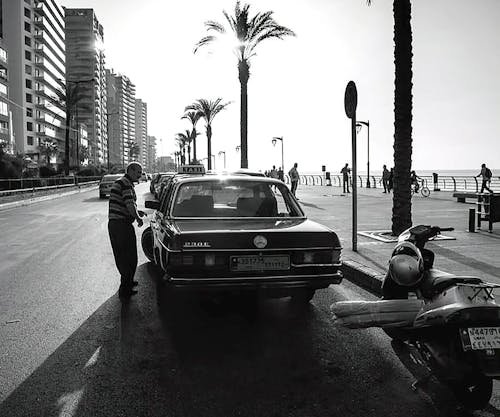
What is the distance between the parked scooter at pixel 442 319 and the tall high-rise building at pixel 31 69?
9144 cm

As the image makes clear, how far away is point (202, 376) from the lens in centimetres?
375

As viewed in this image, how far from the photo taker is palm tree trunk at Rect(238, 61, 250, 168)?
26.0 m

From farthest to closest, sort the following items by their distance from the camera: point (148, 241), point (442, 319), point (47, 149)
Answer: point (47, 149)
point (148, 241)
point (442, 319)

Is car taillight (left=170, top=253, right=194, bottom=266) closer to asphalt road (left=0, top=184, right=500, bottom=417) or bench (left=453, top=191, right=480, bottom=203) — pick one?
asphalt road (left=0, top=184, right=500, bottom=417)

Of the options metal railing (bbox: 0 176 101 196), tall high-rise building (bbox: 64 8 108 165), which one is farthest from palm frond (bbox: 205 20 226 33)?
tall high-rise building (bbox: 64 8 108 165)

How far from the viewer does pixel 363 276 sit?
6.87 meters

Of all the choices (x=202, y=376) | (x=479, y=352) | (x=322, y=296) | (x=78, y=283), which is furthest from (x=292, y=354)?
(x=78, y=283)

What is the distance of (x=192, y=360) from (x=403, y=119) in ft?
27.2

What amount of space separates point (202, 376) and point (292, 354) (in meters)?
0.86

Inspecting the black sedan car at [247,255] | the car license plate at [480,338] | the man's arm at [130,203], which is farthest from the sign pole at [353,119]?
the car license plate at [480,338]

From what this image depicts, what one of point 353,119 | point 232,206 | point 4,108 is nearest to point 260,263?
point 232,206

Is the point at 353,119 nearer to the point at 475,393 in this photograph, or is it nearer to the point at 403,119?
the point at 403,119

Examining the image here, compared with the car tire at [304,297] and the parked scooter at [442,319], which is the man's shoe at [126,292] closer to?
the car tire at [304,297]

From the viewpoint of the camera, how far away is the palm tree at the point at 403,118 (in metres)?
10.8
